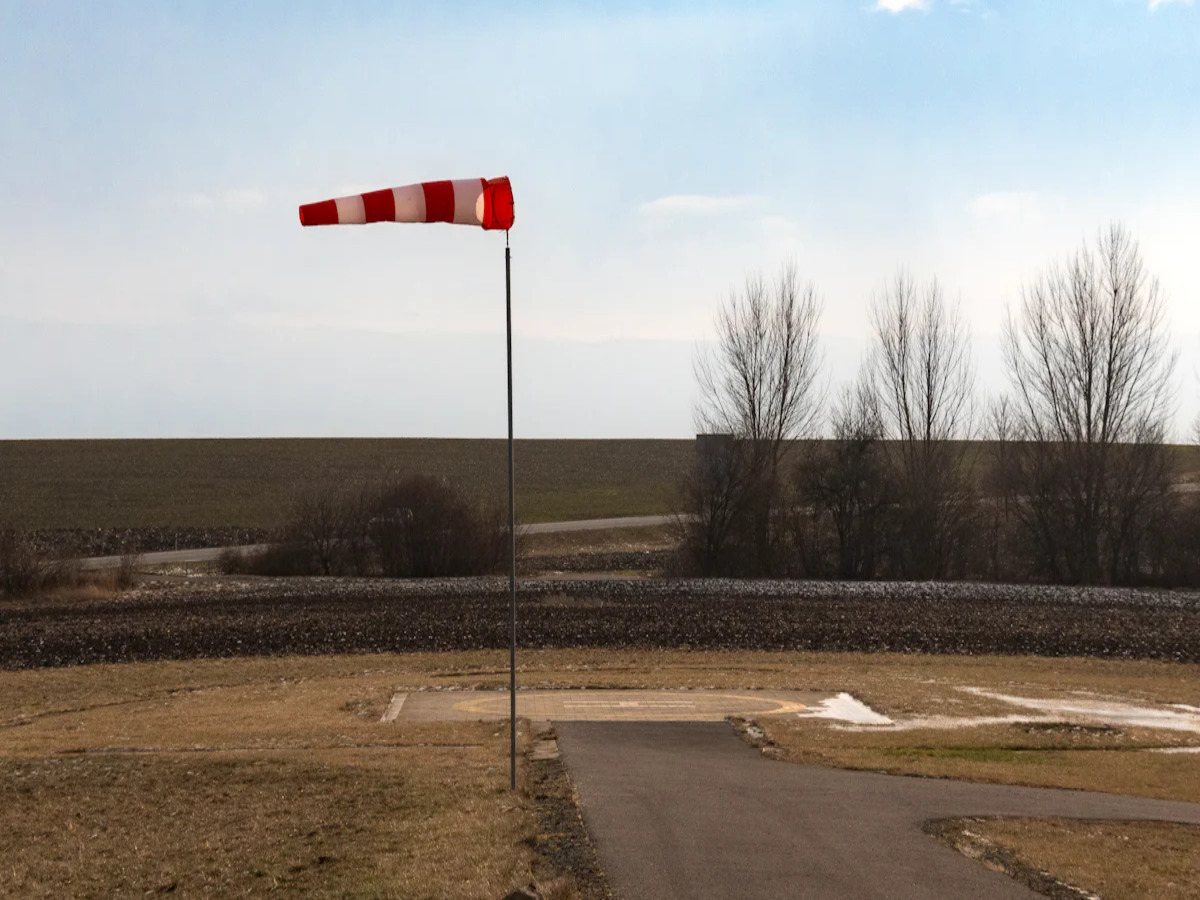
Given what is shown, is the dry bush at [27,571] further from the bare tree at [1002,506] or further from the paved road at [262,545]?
the bare tree at [1002,506]

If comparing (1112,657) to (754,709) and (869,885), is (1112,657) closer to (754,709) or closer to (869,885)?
(754,709)

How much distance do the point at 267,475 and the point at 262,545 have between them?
Answer: 49.6 m

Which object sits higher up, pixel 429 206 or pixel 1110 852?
pixel 429 206

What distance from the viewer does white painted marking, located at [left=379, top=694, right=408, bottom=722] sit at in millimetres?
15492

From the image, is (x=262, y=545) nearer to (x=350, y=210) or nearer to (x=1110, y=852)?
(x=350, y=210)

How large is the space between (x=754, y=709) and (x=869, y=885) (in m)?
8.57

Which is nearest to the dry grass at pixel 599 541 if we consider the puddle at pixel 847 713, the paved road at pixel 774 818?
the puddle at pixel 847 713

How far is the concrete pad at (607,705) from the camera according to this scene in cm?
1548

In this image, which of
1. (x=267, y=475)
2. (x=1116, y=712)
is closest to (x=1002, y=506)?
(x=1116, y=712)

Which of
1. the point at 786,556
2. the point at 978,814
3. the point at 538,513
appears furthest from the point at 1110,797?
the point at 538,513

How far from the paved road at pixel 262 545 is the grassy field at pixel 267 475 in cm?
273

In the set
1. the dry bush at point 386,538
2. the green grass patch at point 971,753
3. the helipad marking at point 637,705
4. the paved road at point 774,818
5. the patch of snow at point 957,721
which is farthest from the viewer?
the dry bush at point 386,538

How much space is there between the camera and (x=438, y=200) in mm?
10289

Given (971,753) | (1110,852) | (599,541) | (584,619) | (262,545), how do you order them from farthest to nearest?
(599,541), (262,545), (584,619), (971,753), (1110,852)
